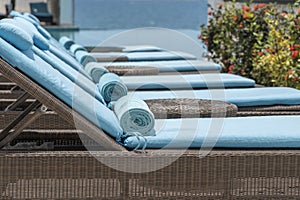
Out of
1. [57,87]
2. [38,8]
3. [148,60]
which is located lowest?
[57,87]

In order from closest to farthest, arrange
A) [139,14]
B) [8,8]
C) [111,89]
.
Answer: [111,89]
[8,8]
[139,14]

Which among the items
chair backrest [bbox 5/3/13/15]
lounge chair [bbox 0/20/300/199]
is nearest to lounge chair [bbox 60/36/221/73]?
lounge chair [bbox 0/20/300/199]

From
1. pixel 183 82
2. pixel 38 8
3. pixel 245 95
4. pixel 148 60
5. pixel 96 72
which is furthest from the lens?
pixel 38 8

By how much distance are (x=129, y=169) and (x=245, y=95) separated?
1.86 meters

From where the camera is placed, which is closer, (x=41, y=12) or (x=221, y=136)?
(x=221, y=136)

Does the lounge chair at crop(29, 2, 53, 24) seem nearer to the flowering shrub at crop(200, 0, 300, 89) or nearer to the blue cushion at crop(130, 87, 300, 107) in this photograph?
the flowering shrub at crop(200, 0, 300, 89)

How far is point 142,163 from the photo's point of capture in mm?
2635

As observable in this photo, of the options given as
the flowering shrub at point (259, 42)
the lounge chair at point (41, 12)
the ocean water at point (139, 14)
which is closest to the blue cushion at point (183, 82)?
the flowering shrub at point (259, 42)

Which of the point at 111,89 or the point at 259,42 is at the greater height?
the point at 259,42

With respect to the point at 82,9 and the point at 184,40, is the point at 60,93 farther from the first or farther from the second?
the point at 82,9

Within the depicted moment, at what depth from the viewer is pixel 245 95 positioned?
171 inches

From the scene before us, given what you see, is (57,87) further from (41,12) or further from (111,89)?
(41,12)

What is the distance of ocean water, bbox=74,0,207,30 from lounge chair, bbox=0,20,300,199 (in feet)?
119

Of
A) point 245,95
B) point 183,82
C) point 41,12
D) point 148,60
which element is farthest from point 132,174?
point 41,12
